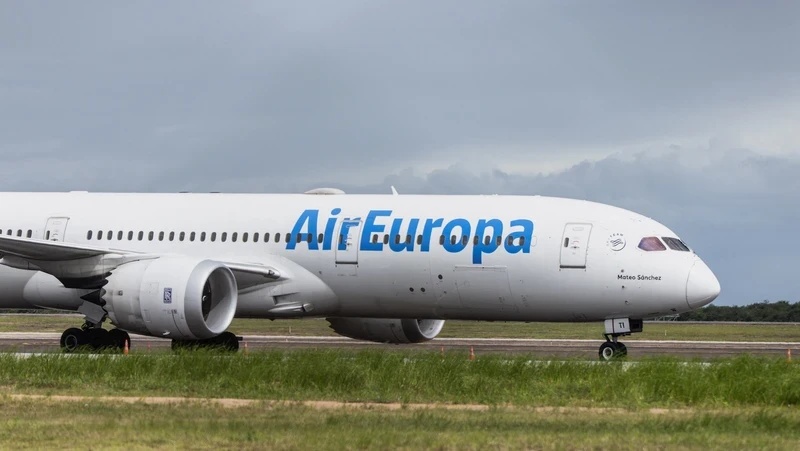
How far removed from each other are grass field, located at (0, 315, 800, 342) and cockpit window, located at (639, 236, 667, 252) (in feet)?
67.4

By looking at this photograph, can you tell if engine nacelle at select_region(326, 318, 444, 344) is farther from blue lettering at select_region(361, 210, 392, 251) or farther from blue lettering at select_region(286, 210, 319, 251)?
blue lettering at select_region(361, 210, 392, 251)

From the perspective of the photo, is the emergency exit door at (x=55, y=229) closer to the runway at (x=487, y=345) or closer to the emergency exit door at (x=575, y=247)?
the runway at (x=487, y=345)

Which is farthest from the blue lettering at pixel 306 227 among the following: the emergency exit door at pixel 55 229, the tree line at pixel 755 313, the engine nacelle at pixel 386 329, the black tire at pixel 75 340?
the tree line at pixel 755 313

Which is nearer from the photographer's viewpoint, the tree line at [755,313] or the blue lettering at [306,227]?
the blue lettering at [306,227]

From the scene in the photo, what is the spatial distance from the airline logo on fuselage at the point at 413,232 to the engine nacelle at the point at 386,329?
3.72 metres

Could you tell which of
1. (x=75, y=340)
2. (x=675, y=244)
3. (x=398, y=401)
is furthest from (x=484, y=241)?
(x=75, y=340)

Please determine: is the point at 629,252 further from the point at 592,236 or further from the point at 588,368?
the point at 588,368

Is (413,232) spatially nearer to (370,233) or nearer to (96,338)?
(370,233)

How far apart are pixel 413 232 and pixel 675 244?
6277 millimetres

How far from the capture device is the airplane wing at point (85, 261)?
28.4 m

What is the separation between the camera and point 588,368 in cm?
2131

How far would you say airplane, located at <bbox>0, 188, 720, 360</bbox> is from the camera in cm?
2639

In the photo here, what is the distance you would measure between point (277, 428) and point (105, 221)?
60.4ft

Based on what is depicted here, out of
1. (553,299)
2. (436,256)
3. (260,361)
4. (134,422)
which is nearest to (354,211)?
(436,256)
